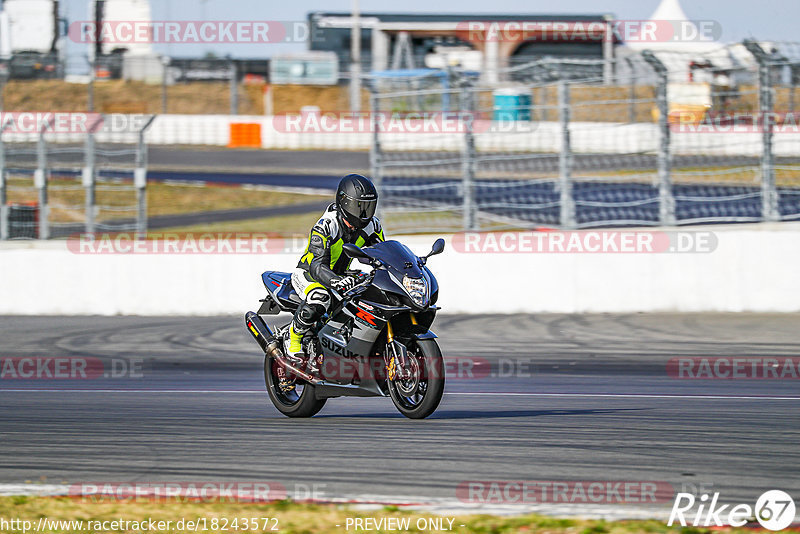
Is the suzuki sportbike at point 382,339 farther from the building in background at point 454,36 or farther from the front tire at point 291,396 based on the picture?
the building in background at point 454,36

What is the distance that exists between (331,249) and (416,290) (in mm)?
838

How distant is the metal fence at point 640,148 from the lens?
13.5 metres

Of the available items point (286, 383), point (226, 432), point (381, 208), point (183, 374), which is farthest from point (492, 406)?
point (381, 208)

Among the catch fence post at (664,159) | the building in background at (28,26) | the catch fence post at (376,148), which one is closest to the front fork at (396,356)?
the catch fence post at (664,159)

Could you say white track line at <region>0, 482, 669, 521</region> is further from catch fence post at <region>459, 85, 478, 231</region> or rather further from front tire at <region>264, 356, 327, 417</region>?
catch fence post at <region>459, 85, 478, 231</region>

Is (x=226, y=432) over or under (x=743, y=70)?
under

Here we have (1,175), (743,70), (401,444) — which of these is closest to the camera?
(401,444)

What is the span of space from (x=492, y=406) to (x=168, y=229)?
13.9 meters

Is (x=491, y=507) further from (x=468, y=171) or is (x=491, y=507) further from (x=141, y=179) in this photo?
(x=141, y=179)

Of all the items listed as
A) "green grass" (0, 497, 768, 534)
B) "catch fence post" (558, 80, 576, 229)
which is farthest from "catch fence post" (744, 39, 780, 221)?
"green grass" (0, 497, 768, 534)

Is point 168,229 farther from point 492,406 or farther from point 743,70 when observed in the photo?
point 492,406

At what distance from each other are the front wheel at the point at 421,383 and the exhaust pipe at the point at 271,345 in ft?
2.01

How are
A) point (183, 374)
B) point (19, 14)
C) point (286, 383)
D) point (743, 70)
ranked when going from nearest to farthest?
point (286, 383), point (183, 374), point (743, 70), point (19, 14)

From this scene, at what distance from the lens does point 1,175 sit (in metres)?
15.2
